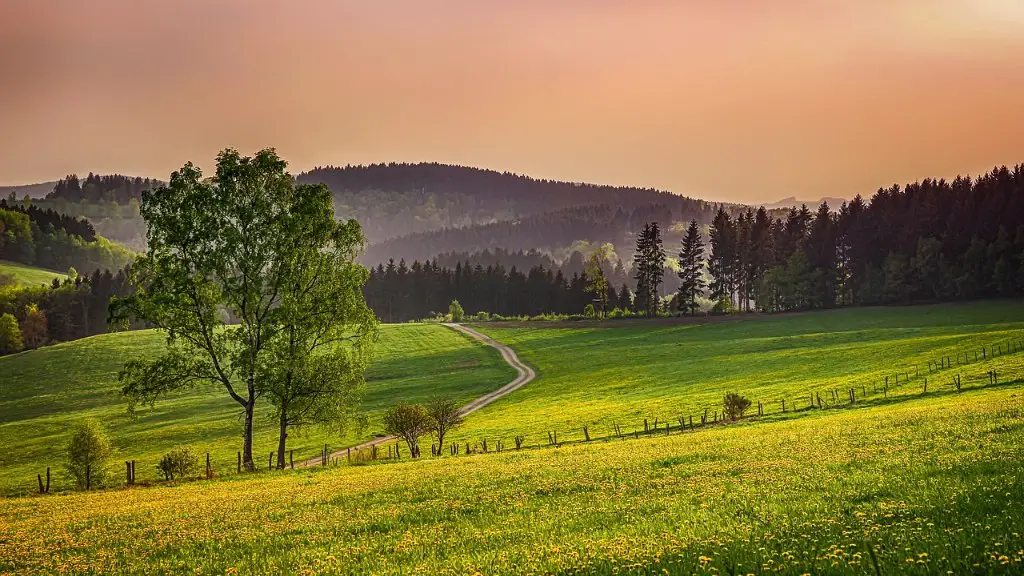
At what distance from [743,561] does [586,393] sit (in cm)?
7573

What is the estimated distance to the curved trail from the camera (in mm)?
64312

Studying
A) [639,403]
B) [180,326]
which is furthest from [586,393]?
[180,326]

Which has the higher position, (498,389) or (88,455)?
(88,455)

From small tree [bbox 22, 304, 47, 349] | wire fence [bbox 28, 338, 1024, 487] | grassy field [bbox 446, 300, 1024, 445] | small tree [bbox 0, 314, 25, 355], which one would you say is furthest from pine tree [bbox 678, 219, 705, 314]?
small tree [bbox 22, 304, 47, 349]

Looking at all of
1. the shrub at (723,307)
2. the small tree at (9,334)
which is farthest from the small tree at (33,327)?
the shrub at (723,307)

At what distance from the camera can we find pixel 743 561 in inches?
398

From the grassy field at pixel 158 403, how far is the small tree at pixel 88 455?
3967 millimetres

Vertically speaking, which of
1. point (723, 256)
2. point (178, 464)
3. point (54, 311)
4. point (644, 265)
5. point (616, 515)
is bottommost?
point (178, 464)

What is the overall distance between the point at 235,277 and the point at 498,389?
55.6 m

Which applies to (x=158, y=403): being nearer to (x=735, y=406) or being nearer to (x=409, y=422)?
(x=409, y=422)

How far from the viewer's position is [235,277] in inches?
1710

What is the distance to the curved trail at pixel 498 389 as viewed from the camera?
64.3 meters

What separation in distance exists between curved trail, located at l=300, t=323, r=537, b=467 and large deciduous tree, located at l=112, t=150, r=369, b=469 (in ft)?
52.1

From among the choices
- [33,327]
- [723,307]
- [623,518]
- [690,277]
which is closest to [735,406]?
[623,518]
